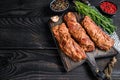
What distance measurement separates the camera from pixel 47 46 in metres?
1.65

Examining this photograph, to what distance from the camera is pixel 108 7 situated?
1838 mm

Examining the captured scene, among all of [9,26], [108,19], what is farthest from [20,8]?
[108,19]

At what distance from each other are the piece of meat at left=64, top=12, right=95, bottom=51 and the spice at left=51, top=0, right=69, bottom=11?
0.10m

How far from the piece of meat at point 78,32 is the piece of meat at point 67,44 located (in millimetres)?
38

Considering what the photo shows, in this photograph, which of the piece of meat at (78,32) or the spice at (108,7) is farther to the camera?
the spice at (108,7)

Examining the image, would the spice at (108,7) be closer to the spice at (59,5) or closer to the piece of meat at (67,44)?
the spice at (59,5)

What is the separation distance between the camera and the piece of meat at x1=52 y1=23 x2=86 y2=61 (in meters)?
1.49

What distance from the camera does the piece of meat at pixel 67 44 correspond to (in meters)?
1.49

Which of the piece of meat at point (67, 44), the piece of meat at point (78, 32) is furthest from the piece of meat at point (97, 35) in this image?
the piece of meat at point (67, 44)

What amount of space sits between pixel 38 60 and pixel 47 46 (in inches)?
5.4

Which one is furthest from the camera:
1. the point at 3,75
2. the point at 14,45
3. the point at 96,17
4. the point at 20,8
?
the point at 20,8

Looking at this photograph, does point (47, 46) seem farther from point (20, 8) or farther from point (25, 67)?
point (20, 8)

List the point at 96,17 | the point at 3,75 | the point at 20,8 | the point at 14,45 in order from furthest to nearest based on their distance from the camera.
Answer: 1. the point at 20,8
2. the point at 96,17
3. the point at 14,45
4. the point at 3,75

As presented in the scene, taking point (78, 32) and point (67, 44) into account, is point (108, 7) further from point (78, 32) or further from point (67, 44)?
point (67, 44)
